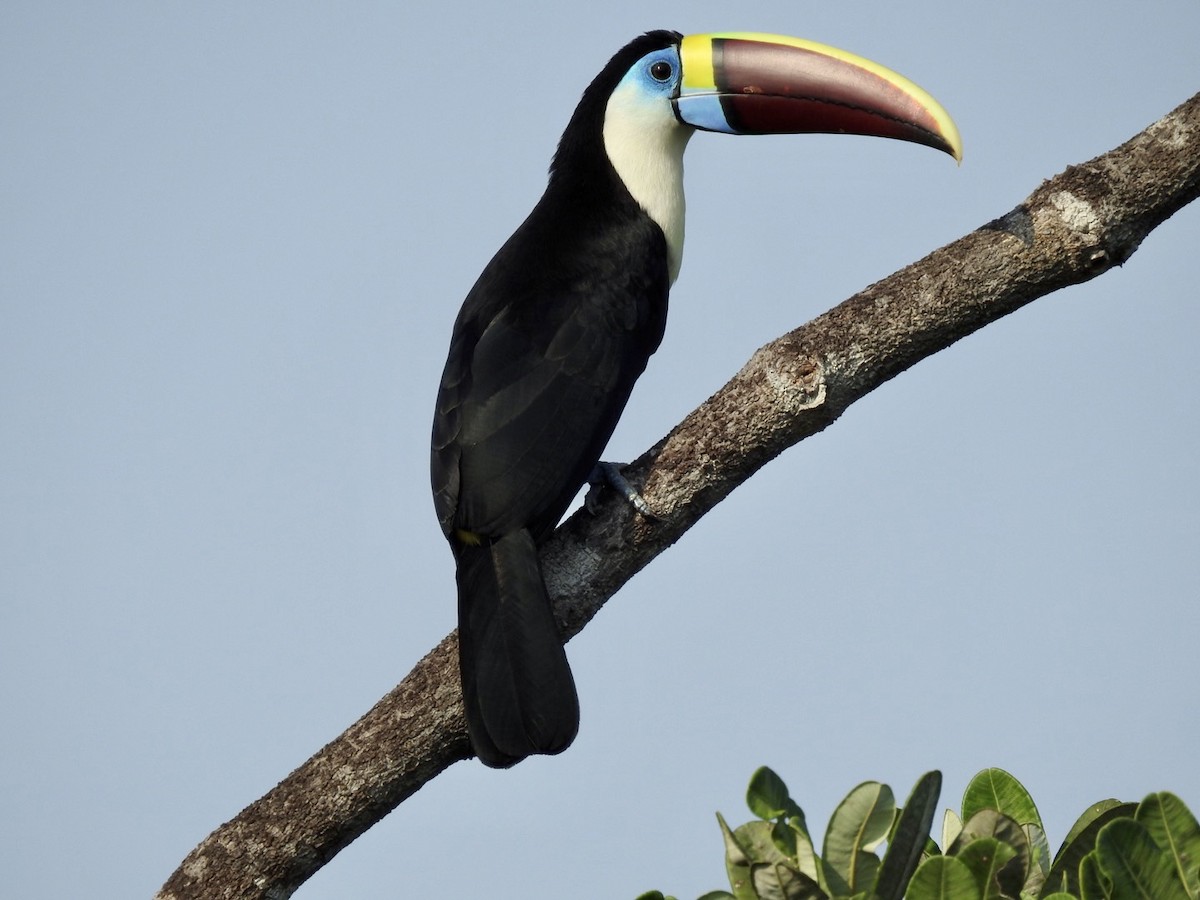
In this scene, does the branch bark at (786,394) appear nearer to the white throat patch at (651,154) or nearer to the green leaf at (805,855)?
the green leaf at (805,855)

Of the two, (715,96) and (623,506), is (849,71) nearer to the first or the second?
(715,96)

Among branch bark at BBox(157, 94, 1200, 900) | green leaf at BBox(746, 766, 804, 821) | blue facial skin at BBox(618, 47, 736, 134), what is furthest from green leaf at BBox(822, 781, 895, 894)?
blue facial skin at BBox(618, 47, 736, 134)

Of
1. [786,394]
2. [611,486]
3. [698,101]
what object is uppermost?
[698,101]

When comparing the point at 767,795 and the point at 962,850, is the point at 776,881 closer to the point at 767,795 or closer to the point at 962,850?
the point at 767,795

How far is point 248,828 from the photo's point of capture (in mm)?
4477

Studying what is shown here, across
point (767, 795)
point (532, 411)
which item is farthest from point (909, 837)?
point (532, 411)

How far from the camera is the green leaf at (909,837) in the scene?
3.06m

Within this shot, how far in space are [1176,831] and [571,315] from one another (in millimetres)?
3211

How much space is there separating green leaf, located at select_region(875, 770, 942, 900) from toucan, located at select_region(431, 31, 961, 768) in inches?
63.2

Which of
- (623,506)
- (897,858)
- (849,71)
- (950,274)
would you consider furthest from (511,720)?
(849,71)

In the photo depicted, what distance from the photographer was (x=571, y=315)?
218 inches

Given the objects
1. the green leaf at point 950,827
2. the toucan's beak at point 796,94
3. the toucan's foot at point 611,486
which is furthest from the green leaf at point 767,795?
the toucan's beak at point 796,94

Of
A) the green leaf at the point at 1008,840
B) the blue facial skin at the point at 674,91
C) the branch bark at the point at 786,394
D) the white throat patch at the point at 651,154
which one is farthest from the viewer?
the blue facial skin at the point at 674,91

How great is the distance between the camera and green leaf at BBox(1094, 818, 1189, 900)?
2.80 m
